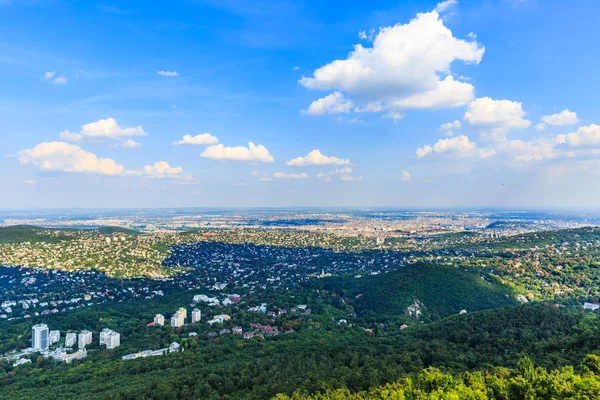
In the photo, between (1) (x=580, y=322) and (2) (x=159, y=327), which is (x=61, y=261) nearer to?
(2) (x=159, y=327)

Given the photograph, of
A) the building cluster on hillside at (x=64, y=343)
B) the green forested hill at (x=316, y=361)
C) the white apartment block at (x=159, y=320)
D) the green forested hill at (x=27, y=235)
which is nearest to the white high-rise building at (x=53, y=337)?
the building cluster on hillside at (x=64, y=343)

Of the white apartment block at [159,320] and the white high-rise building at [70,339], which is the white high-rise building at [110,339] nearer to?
the white high-rise building at [70,339]

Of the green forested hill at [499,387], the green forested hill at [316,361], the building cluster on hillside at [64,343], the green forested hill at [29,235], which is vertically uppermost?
the green forested hill at [29,235]

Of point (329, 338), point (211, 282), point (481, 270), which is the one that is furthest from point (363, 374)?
point (211, 282)

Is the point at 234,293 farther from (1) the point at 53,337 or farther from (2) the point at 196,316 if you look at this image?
(1) the point at 53,337

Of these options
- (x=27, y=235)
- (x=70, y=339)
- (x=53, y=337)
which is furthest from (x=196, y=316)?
(x=27, y=235)

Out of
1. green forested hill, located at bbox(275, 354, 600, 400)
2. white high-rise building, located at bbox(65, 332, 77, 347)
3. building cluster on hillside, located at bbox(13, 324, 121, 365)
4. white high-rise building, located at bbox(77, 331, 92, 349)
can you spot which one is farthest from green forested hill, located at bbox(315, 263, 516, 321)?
white high-rise building, located at bbox(65, 332, 77, 347)
